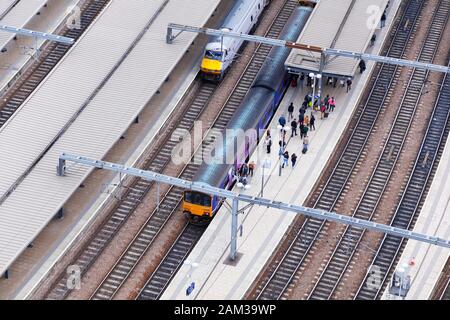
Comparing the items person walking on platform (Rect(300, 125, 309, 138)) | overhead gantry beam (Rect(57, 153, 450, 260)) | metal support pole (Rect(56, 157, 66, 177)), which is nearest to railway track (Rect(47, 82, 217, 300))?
metal support pole (Rect(56, 157, 66, 177))

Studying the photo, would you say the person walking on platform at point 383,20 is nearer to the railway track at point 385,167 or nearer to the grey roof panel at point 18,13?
the railway track at point 385,167

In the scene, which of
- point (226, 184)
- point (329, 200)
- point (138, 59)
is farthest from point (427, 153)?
point (138, 59)

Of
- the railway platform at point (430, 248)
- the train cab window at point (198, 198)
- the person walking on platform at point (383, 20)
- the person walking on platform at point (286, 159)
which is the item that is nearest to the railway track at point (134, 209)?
the train cab window at point (198, 198)

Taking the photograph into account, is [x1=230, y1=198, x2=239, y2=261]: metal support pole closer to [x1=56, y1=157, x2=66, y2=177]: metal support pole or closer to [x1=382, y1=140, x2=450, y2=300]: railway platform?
[x1=382, y1=140, x2=450, y2=300]: railway platform

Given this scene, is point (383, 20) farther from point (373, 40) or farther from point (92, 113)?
point (92, 113)
